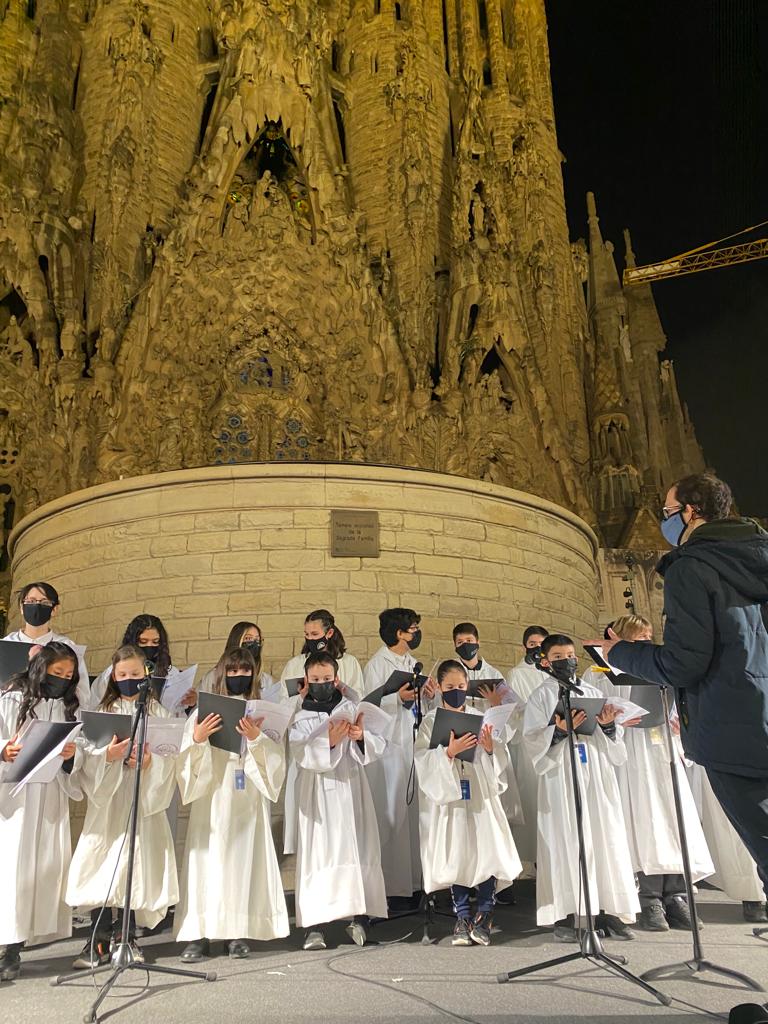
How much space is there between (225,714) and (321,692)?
0.73m

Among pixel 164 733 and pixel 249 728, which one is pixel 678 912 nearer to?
pixel 249 728

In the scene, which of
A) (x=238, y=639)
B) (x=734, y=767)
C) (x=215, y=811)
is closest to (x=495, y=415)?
(x=238, y=639)

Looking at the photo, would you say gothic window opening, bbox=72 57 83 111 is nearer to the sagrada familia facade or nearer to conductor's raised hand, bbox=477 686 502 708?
the sagrada familia facade

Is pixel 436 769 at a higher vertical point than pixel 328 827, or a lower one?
higher

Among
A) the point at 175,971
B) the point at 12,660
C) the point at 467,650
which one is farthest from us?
the point at 467,650

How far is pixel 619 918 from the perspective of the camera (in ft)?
17.0

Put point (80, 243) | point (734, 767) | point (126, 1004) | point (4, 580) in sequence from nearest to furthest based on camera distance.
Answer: point (734, 767) → point (126, 1004) → point (4, 580) → point (80, 243)

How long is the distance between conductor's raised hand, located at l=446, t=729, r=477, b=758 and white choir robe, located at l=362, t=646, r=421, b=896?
3.85 feet

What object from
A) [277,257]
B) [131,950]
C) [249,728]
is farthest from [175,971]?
[277,257]

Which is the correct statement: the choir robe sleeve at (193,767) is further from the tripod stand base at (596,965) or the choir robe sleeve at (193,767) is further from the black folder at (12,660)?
the tripod stand base at (596,965)

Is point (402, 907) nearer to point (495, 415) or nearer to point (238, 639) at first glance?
point (238, 639)

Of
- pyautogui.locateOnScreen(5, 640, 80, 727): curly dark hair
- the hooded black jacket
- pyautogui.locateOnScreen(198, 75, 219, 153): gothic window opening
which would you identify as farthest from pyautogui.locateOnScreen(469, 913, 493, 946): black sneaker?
pyautogui.locateOnScreen(198, 75, 219, 153): gothic window opening

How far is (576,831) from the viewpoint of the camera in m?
5.39

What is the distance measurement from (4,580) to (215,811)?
14693 mm
